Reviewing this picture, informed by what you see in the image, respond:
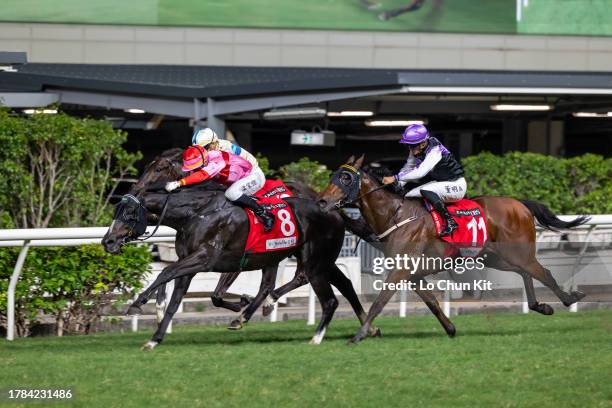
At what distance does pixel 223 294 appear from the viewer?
404 inches

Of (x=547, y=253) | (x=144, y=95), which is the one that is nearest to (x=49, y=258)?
(x=547, y=253)

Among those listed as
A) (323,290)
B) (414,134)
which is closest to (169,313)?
(323,290)

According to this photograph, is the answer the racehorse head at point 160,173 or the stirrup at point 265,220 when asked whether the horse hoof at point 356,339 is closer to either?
the stirrup at point 265,220

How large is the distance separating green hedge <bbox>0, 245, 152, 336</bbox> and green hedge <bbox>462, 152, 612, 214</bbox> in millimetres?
6127

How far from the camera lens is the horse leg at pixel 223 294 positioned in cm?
1006

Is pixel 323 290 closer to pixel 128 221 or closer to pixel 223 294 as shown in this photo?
pixel 223 294

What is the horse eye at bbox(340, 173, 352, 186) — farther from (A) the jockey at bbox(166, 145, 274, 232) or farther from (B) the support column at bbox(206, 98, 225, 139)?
(B) the support column at bbox(206, 98, 225, 139)

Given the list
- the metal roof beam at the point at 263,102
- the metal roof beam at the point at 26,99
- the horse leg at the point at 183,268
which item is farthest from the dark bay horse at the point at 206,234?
the metal roof beam at the point at 26,99

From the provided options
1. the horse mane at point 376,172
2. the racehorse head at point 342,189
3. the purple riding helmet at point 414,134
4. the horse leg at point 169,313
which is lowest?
the horse leg at point 169,313

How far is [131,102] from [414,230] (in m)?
8.57

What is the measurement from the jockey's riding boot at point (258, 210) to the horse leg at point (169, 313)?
2.28ft

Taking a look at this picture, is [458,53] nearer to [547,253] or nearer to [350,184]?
[547,253]

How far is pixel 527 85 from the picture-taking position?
16.2 m

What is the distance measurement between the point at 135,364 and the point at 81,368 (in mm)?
345
